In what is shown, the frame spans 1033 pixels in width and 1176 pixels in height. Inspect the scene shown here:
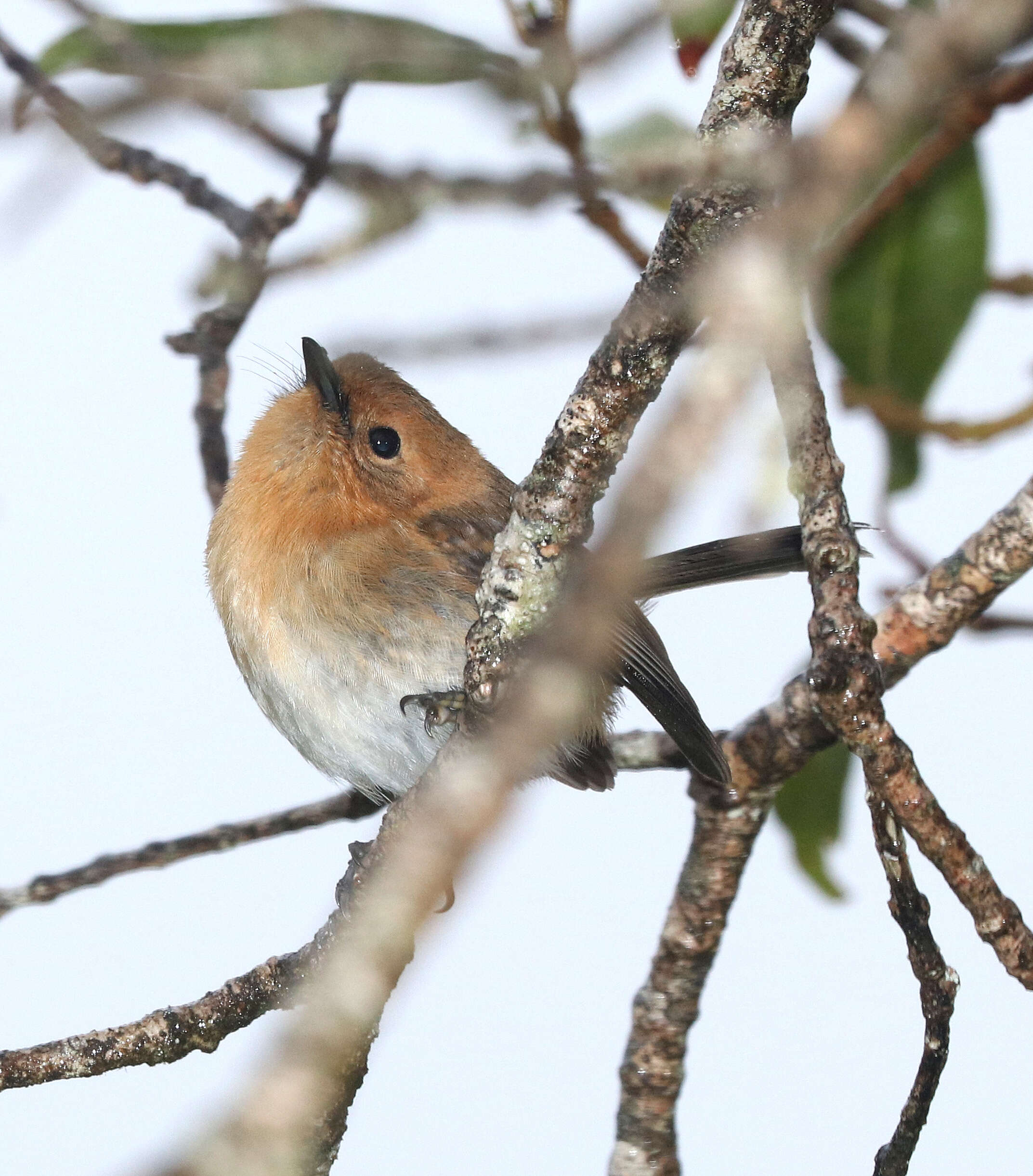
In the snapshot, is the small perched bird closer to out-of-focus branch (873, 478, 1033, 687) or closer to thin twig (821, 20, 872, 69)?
out-of-focus branch (873, 478, 1033, 687)

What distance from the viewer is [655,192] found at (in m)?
1.43

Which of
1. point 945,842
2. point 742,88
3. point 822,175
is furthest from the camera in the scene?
point 945,842

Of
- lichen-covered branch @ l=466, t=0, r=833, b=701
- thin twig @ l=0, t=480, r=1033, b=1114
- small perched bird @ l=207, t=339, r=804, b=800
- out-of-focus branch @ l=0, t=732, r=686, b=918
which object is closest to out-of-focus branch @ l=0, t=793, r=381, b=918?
out-of-focus branch @ l=0, t=732, r=686, b=918

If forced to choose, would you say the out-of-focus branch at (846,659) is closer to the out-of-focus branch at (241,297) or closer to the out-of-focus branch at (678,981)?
the out-of-focus branch at (678,981)

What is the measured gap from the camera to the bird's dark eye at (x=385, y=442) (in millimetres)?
3141

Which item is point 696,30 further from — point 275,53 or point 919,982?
point 919,982

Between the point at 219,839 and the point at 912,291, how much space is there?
6.22 ft

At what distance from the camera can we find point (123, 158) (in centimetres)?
294

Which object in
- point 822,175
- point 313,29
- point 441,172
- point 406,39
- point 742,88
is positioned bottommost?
point 822,175


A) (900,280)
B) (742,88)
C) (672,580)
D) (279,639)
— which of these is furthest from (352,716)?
(742,88)

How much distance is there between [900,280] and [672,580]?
2.73 ft

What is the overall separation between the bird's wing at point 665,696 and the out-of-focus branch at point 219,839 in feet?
0.83

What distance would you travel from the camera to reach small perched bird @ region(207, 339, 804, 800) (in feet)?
9.11

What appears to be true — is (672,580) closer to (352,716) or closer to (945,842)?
(352,716)
